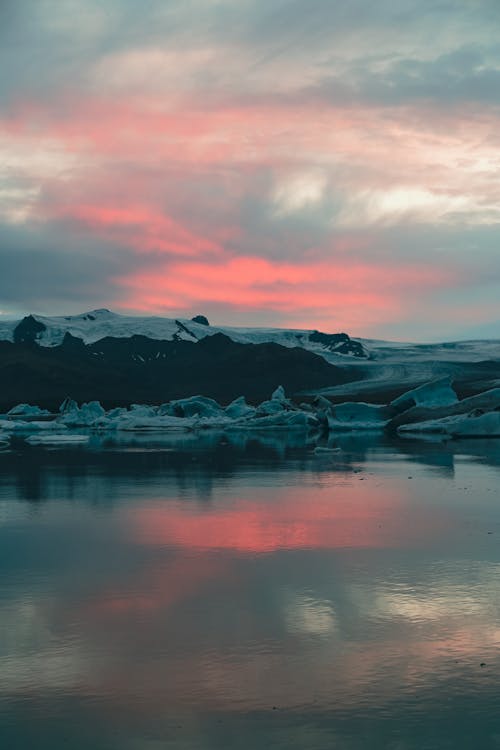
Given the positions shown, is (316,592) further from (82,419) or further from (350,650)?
(82,419)

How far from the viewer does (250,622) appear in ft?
26.7

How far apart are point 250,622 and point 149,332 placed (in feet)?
511

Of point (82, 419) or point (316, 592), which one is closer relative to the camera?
point (316, 592)

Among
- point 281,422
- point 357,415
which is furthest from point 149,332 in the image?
point 357,415

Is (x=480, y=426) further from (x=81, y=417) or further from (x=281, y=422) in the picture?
(x=81, y=417)

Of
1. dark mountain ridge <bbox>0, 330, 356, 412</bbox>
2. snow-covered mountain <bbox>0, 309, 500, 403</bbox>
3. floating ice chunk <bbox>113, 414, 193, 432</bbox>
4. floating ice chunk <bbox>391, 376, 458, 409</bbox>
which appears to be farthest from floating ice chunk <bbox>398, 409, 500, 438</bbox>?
snow-covered mountain <bbox>0, 309, 500, 403</bbox>

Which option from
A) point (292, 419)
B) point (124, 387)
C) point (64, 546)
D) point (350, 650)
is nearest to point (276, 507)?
point (64, 546)

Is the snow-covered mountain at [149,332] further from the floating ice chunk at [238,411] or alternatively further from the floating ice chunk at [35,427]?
the floating ice chunk at [35,427]

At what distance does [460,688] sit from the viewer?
631 centimetres

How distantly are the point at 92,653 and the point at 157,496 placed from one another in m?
10.3

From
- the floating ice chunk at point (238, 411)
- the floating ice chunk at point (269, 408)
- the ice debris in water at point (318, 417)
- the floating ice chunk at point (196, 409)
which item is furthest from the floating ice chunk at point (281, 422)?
the floating ice chunk at point (196, 409)

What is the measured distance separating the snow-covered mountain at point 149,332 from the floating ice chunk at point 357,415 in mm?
100261

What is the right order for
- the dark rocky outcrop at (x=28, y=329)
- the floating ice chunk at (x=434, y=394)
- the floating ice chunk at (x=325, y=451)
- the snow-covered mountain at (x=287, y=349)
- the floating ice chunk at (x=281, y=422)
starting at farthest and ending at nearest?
the dark rocky outcrop at (x=28, y=329), the snow-covered mountain at (x=287, y=349), the floating ice chunk at (x=281, y=422), the floating ice chunk at (x=434, y=394), the floating ice chunk at (x=325, y=451)

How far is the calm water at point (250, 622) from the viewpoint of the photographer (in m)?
5.79
